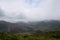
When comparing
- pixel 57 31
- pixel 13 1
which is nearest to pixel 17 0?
pixel 13 1

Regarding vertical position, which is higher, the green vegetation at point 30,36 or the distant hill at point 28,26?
the distant hill at point 28,26

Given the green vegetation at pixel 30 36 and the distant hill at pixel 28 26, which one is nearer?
the distant hill at pixel 28 26

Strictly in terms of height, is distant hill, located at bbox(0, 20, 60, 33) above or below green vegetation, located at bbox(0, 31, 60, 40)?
above

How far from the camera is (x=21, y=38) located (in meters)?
7.88

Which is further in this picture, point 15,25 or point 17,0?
point 17,0

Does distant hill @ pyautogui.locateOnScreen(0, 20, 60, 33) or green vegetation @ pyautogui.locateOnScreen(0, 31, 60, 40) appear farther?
green vegetation @ pyautogui.locateOnScreen(0, 31, 60, 40)

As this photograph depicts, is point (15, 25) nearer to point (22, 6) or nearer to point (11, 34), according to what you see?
point (11, 34)

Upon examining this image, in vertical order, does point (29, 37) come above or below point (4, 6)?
below

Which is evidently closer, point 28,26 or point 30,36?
point 28,26

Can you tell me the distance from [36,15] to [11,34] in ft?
6.09

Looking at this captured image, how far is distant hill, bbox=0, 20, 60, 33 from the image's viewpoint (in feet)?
24.3

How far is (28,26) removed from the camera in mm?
7445

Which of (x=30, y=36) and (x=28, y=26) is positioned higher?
(x=28, y=26)

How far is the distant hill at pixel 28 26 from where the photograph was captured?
7.40 metres
